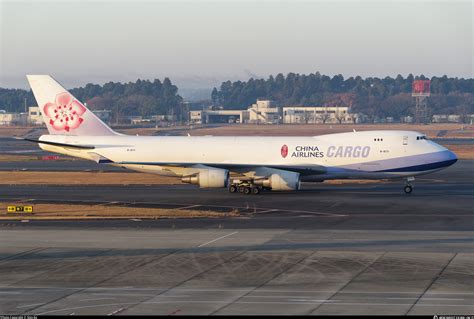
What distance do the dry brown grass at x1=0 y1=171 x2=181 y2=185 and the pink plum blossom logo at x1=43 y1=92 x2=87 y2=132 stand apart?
6175mm

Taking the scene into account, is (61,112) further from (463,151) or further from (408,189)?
(463,151)

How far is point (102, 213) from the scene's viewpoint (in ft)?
156

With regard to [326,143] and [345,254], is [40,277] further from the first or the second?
[326,143]

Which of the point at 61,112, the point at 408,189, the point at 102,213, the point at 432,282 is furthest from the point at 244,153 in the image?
the point at 432,282

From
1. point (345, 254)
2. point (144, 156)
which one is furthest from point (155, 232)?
point (144, 156)

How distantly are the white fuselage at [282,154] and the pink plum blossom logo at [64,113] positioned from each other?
0.92 m

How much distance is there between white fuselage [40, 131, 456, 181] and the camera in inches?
2264

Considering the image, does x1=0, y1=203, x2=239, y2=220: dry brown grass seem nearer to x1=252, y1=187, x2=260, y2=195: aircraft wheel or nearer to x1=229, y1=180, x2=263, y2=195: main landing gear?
x1=229, y1=180, x2=263, y2=195: main landing gear

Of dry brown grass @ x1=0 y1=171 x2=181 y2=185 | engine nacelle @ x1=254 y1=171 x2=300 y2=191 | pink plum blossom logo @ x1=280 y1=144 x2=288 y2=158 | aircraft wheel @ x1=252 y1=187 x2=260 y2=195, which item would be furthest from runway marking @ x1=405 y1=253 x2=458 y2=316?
dry brown grass @ x1=0 y1=171 x2=181 y2=185

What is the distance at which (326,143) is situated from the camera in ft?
193

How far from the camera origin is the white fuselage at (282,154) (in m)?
57.5

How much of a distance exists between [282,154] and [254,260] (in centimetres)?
2726

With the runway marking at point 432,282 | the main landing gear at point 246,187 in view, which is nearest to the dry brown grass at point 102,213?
the main landing gear at point 246,187

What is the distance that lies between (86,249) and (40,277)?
599 cm
